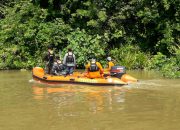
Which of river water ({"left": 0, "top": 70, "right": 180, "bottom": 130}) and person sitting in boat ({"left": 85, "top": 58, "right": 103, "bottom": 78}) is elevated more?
person sitting in boat ({"left": 85, "top": 58, "right": 103, "bottom": 78})

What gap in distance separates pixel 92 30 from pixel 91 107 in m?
14.6

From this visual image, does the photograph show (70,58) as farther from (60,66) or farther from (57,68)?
(57,68)

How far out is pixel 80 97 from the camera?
14.0 metres

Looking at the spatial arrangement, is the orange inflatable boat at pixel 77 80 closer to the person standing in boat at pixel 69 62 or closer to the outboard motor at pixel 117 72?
the outboard motor at pixel 117 72

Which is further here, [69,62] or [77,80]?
[69,62]

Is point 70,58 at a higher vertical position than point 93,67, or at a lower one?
higher

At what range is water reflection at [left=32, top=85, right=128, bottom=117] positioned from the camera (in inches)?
463

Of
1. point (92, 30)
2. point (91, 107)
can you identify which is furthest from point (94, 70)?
point (92, 30)

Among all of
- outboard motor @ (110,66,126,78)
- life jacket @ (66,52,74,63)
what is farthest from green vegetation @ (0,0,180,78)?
outboard motor @ (110,66,126,78)

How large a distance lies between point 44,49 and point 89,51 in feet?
10.4

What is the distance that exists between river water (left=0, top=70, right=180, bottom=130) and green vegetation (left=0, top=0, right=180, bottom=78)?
25.4 ft

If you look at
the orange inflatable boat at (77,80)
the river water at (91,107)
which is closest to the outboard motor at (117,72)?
the orange inflatable boat at (77,80)

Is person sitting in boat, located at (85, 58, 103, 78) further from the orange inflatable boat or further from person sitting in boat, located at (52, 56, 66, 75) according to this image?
person sitting in boat, located at (52, 56, 66, 75)

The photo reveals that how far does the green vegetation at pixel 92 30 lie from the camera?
2498 cm
